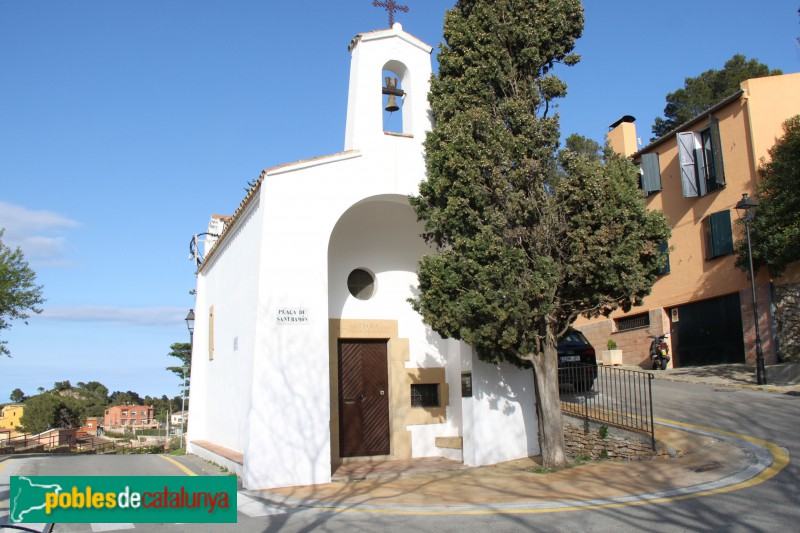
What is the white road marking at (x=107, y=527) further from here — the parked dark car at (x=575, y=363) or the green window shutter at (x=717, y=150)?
the green window shutter at (x=717, y=150)

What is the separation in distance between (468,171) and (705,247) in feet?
49.4

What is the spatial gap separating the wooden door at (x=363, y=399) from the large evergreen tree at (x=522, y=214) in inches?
95.0

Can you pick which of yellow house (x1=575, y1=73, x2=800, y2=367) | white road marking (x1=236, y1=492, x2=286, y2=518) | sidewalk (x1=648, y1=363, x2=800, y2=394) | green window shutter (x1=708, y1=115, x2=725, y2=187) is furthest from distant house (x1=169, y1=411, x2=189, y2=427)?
green window shutter (x1=708, y1=115, x2=725, y2=187)

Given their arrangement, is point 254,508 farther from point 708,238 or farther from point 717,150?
point 717,150

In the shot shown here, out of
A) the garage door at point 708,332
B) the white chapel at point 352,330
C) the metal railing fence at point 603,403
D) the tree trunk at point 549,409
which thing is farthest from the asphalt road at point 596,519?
the garage door at point 708,332

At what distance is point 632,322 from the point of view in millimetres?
26125

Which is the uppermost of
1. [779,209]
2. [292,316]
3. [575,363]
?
[779,209]

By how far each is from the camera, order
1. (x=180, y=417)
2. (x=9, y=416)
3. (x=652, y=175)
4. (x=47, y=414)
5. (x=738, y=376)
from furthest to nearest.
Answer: (x=9, y=416) < (x=47, y=414) < (x=180, y=417) < (x=652, y=175) < (x=738, y=376)

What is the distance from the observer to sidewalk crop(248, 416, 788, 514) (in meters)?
7.81

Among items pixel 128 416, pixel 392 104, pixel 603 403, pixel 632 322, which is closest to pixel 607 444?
pixel 603 403

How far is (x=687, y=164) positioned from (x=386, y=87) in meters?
14.4

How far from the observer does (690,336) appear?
899 inches

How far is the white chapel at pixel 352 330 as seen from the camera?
32.9ft

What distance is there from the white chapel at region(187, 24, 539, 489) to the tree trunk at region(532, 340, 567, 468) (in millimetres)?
1194
